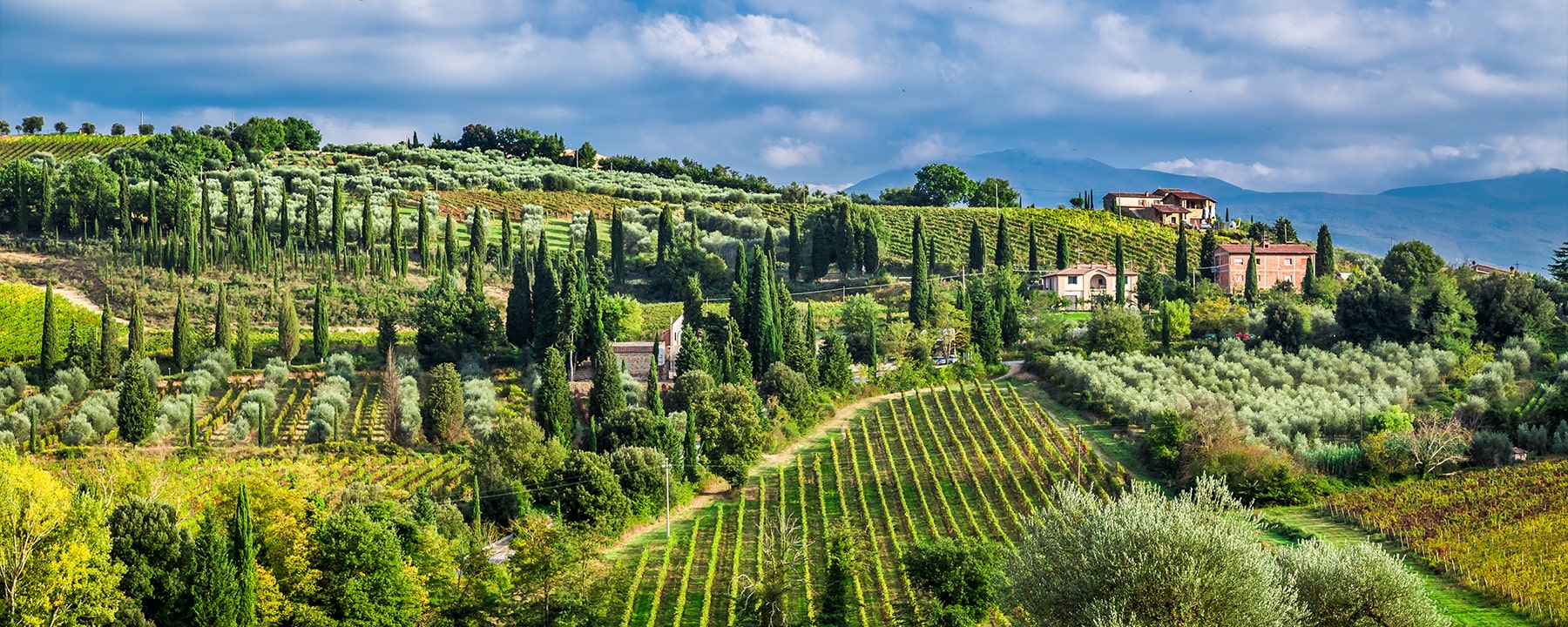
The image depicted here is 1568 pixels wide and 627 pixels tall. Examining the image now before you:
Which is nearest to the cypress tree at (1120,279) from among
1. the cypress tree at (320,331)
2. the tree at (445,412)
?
the tree at (445,412)

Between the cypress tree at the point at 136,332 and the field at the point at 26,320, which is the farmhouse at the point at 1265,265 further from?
the field at the point at 26,320

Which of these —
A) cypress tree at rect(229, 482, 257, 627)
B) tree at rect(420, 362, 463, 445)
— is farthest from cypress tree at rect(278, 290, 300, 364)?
cypress tree at rect(229, 482, 257, 627)

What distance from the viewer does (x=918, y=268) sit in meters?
77.1

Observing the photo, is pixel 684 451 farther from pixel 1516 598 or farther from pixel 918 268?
pixel 918 268

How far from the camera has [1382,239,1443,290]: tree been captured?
74.2m

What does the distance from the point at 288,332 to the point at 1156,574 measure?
46.3 m

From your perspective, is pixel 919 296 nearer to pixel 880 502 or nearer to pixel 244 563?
pixel 880 502

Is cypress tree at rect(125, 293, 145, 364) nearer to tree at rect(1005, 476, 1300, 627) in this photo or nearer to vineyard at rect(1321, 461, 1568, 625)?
tree at rect(1005, 476, 1300, 627)

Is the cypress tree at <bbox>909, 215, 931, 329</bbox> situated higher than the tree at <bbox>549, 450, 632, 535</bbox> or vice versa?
the cypress tree at <bbox>909, 215, 931, 329</bbox>

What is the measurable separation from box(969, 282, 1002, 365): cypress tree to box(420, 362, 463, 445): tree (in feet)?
85.7

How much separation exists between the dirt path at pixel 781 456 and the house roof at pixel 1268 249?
26.5 m

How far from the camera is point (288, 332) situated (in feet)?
197

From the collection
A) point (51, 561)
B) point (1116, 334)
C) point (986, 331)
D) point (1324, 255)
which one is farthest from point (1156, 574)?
point (1324, 255)

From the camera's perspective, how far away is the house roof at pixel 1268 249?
279ft
